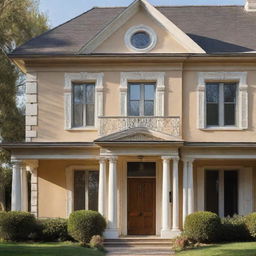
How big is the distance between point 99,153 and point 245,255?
25.3ft

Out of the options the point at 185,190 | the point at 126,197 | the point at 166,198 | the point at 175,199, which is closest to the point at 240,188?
the point at 185,190

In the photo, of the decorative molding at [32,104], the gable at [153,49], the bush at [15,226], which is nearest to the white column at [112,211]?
the bush at [15,226]

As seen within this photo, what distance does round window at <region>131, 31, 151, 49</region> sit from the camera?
23702mm

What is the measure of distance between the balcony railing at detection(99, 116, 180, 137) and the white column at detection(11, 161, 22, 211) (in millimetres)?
3328

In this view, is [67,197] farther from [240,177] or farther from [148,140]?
[240,177]

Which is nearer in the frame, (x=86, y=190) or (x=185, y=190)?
(x=185, y=190)

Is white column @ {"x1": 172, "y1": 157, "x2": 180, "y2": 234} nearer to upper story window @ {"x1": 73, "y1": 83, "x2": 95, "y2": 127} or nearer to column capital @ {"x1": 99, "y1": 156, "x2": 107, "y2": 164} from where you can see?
column capital @ {"x1": 99, "y1": 156, "x2": 107, "y2": 164}

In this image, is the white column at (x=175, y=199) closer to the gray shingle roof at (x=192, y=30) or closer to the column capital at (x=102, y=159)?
the column capital at (x=102, y=159)

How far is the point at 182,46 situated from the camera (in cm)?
2348

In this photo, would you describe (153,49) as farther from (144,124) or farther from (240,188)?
(240,188)

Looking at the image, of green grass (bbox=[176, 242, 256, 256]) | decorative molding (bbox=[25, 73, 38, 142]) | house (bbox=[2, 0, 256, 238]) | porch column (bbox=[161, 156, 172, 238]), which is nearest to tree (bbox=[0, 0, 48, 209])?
house (bbox=[2, 0, 256, 238])

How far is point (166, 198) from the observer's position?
22156mm

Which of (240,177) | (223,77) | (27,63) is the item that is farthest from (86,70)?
(240,177)

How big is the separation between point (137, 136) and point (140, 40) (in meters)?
3.88
